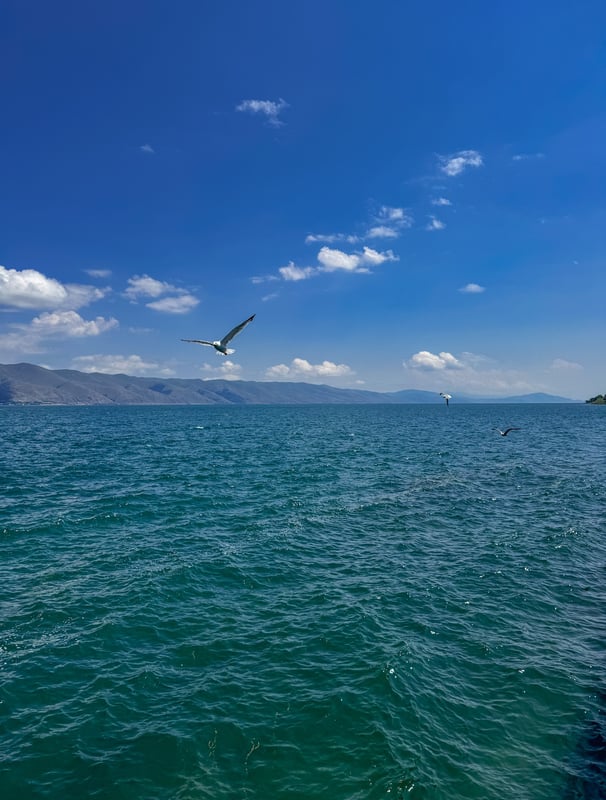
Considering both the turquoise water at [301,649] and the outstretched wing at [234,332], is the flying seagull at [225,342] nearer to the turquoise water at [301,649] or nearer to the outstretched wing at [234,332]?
the outstretched wing at [234,332]

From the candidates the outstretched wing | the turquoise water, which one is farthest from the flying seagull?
the turquoise water

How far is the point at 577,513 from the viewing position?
119 ft

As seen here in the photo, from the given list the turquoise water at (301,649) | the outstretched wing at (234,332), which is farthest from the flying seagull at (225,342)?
the turquoise water at (301,649)

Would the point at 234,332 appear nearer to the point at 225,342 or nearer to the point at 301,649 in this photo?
the point at 225,342

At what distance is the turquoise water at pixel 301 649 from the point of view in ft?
39.7

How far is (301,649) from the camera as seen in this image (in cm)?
1738

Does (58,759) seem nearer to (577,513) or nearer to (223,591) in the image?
(223,591)

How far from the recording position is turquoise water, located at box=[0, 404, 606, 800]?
12.1m

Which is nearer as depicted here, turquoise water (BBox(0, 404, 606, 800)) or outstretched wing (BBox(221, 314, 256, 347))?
turquoise water (BBox(0, 404, 606, 800))

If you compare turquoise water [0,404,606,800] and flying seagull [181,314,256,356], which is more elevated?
flying seagull [181,314,256,356]

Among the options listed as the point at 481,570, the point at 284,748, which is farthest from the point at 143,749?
the point at 481,570

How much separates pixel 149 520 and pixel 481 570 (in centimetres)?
2341

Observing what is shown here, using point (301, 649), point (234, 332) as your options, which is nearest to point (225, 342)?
point (234, 332)

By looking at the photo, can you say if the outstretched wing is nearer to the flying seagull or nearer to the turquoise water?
the flying seagull
